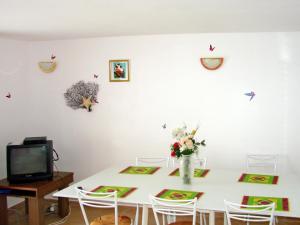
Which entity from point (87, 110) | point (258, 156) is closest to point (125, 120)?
point (87, 110)

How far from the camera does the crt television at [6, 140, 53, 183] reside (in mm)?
4410

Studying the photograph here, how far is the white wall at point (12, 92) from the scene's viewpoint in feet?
16.2

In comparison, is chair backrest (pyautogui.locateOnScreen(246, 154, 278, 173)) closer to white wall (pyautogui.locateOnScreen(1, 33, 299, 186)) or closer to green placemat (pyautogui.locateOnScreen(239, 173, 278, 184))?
white wall (pyautogui.locateOnScreen(1, 33, 299, 186))

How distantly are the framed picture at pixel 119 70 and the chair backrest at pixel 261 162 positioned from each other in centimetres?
179

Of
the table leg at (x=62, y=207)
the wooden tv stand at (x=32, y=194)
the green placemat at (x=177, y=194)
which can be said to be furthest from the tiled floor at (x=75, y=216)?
the green placemat at (x=177, y=194)

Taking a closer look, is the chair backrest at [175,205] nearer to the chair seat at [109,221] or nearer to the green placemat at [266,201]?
the green placemat at [266,201]

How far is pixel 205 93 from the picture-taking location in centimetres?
478

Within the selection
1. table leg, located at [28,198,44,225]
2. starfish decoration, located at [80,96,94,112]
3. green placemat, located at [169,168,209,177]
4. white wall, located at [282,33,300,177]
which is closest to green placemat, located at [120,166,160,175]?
green placemat, located at [169,168,209,177]

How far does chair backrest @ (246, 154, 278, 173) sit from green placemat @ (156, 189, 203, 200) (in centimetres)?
149

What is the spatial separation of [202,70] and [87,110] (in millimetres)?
1574

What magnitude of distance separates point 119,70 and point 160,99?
0.64 metres

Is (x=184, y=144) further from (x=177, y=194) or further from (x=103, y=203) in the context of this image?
(x=103, y=203)

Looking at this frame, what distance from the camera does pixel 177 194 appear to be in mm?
3211

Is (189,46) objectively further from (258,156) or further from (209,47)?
(258,156)
